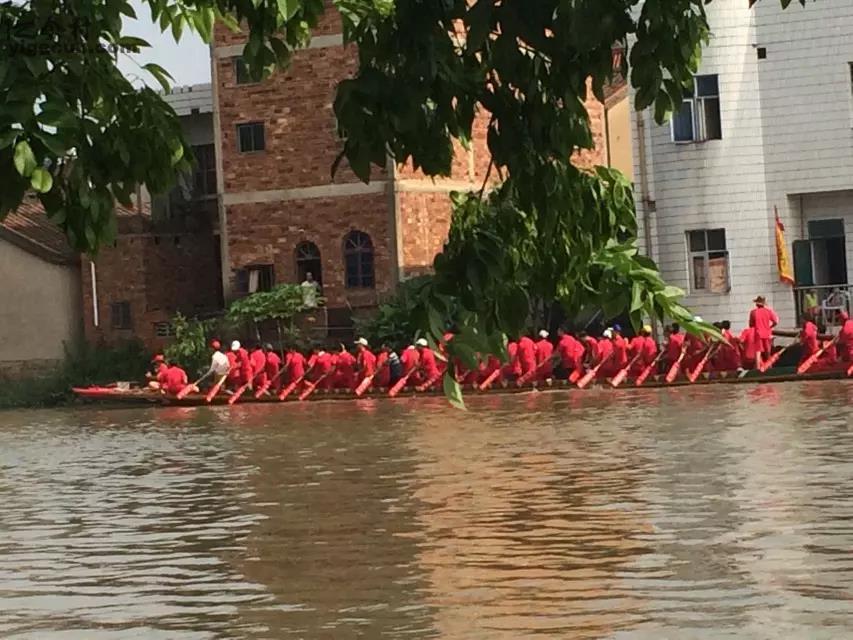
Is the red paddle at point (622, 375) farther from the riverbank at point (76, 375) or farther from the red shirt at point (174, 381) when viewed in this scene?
the riverbank at point (76, 375)

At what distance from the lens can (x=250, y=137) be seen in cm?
4028

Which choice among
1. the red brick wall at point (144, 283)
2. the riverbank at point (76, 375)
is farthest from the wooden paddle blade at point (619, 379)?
the red brick wall at point (144, 283)

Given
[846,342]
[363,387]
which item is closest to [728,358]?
[846,342]

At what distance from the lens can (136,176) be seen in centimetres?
506

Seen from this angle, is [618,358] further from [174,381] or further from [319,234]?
[319,234]

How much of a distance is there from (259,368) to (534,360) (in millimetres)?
6000

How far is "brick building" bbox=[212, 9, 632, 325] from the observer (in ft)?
126

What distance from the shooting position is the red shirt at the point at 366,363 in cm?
3388

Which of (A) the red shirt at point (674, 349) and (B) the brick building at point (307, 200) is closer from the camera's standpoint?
(A) the red shirt at point (674, 349)

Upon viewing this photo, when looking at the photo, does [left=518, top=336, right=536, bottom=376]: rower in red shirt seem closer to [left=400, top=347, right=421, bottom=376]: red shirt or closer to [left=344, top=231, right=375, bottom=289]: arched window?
[left=400, top=347, right=421, bottom=376]: red shirt

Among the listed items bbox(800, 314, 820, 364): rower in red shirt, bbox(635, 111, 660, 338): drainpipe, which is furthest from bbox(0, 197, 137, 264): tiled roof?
bbox(800, 314, 820, 364): rower in red shirt

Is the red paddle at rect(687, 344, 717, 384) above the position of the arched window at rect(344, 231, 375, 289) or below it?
below

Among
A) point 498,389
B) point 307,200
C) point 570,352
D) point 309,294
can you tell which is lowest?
point 498,389

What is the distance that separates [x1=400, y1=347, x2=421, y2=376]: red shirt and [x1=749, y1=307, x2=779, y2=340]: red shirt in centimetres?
617
